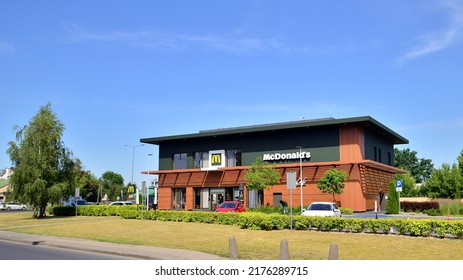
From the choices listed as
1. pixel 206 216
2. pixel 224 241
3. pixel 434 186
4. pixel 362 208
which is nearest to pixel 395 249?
pixel 224 241

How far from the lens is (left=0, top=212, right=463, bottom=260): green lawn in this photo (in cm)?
1639

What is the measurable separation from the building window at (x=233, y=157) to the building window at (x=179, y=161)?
6.90 m

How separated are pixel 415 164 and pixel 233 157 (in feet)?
308

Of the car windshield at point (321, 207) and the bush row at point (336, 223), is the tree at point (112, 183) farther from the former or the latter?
the car windshield at point (321, 207)

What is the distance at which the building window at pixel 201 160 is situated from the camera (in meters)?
58.6

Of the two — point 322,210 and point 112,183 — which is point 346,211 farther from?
point 112,183

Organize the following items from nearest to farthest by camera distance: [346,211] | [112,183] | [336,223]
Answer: [336,223]
[346,211]
[112,183]

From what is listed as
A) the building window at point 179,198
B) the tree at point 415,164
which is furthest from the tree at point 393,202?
the tree at point 415,164

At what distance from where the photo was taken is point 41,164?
1684 inches

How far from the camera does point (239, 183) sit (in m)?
54.4

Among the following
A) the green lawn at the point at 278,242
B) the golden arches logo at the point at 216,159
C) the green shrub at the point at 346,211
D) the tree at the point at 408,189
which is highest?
the golden arches logo at the point at 216,159

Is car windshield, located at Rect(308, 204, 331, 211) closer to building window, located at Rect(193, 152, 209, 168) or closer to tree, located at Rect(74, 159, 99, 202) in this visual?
building window, located at Rect(193, 152, 209, 168)

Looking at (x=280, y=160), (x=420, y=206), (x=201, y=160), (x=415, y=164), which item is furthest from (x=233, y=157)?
(x=415, y=164)

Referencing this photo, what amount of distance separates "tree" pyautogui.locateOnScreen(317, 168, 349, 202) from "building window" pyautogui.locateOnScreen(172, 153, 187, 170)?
21969mm
